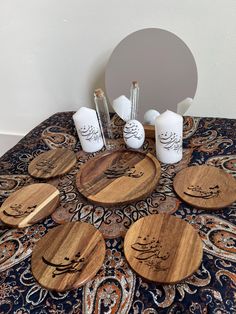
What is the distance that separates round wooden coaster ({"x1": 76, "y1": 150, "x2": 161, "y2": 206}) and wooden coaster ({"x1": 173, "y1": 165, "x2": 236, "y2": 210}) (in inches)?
2.4

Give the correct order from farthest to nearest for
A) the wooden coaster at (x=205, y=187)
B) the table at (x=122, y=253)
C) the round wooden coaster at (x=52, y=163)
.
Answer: the round wooden coaster at (x=52, y=163), the wooden coaster at (x=205, y=187), the table at (x=122, y=253)

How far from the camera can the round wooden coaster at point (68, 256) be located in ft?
1.50

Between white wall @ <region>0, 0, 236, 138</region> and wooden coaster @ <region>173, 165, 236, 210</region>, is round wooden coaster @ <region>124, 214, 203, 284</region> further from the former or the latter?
white wall @ <region>0, 0, 236, 138</region>

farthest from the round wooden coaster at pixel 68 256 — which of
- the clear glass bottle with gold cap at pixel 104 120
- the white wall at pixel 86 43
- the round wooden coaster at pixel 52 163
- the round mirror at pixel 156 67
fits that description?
the white wall at pixel 86 43

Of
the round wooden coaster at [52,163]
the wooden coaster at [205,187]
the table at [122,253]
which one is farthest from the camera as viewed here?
the round wooden coaster at [52,163]

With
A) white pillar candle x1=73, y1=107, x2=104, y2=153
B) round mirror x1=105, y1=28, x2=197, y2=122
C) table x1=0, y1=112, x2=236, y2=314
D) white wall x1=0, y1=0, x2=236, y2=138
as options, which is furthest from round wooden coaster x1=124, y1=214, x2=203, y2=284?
white wall x1=0, y1=0, x2=236, y2=138

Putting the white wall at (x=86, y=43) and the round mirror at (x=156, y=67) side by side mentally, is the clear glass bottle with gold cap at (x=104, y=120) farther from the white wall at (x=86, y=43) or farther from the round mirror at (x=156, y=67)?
the white wall at (x=86, y=43)

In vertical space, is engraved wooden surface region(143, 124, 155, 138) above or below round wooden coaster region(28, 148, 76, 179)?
above

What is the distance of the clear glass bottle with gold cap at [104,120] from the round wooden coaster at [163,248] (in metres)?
0.32

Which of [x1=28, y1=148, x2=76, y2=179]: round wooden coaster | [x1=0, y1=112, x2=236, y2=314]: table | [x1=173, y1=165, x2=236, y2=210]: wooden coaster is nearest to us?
[x1=0, y1=112, x2=236, y2=314]: table

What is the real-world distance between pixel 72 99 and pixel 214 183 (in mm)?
653

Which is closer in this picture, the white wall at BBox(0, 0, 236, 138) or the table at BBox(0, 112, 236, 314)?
the table at BBox(0, 112, 236, 314)

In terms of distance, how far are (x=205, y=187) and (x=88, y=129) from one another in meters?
0.34

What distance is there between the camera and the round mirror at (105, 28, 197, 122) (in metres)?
0.80
